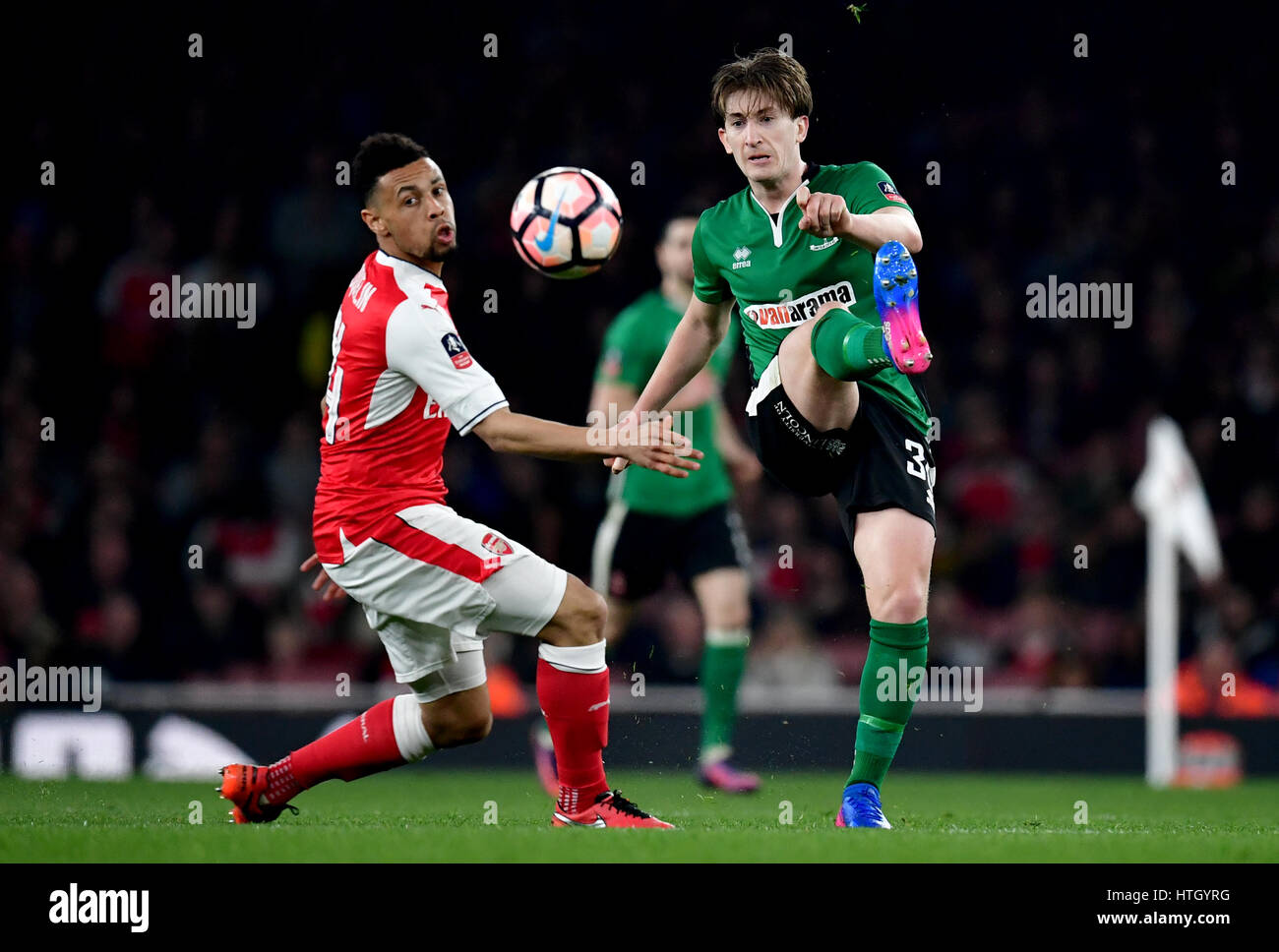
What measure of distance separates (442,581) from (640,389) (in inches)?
131

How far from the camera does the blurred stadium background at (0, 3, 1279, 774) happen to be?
10922 millimetres

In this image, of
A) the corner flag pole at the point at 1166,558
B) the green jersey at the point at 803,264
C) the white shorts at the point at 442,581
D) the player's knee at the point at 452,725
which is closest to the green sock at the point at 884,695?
the green jersey at the point at 803,264

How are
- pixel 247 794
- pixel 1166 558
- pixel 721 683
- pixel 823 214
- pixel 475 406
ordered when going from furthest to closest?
pixel 1166 558 < pixel 721 683 < pixel 247 794 < pixel 823 214 < pixel 475 406

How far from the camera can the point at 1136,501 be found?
1177 cm

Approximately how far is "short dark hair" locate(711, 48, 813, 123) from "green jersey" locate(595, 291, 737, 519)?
265 centimetres

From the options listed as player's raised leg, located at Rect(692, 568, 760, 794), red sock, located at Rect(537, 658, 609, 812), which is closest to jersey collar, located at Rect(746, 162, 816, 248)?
red sock, located at Rect(537, 658, 609, 812)

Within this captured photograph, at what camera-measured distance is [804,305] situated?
19.7 feet

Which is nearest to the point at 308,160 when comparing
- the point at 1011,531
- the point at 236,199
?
the point at 236,199

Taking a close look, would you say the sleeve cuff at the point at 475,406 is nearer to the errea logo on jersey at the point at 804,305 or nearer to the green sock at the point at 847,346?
the green sock at the point at 847,346

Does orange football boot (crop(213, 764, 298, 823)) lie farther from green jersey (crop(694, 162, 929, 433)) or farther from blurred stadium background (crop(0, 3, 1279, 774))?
blurred stadium background (crop(0, 3, 1279, 774))

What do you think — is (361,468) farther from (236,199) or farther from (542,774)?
(236,199)

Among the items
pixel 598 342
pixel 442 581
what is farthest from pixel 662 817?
pixel 598 342

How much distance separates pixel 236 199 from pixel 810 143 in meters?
6.50

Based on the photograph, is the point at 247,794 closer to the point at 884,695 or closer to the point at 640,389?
the point at 884,695
